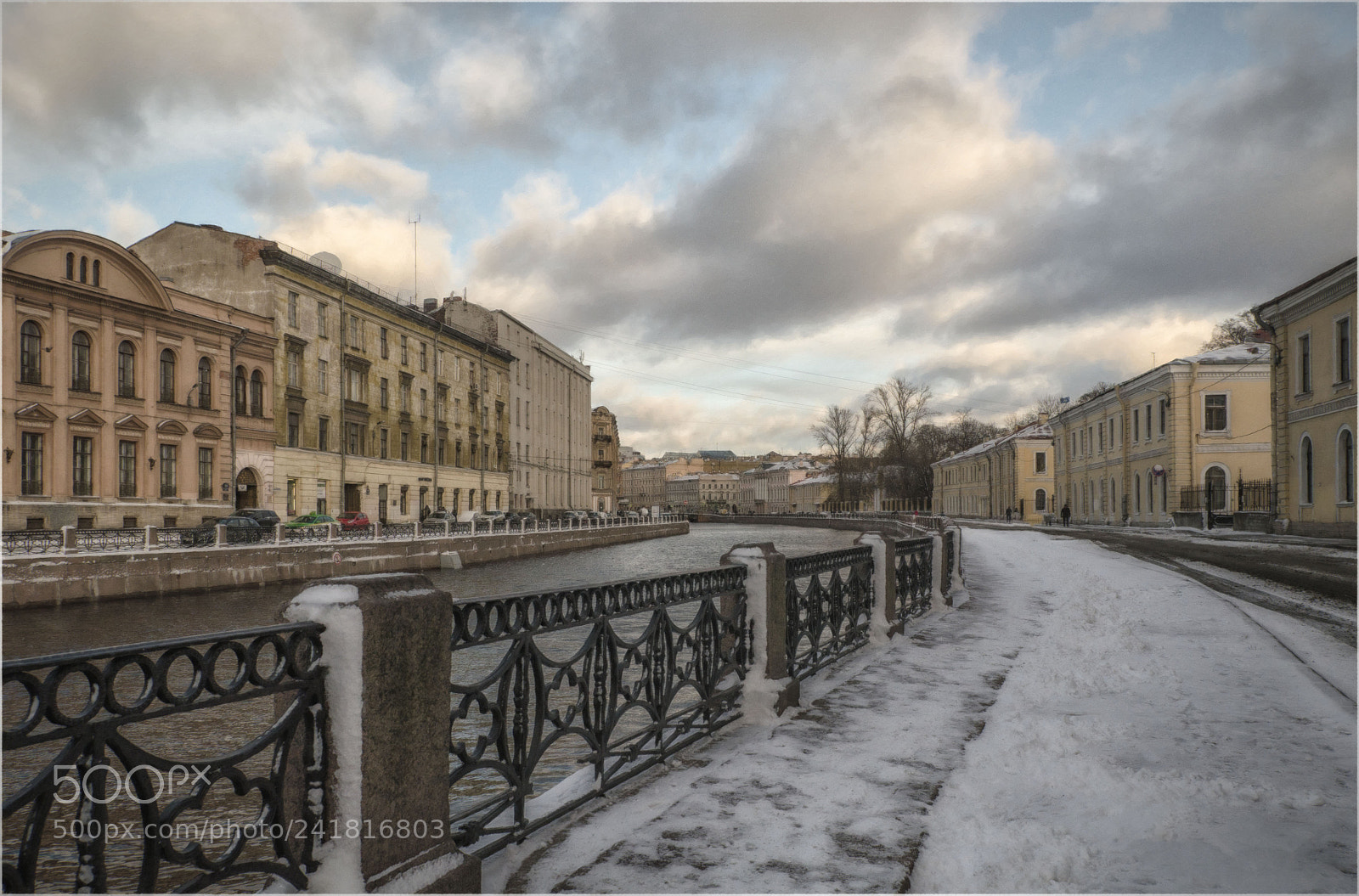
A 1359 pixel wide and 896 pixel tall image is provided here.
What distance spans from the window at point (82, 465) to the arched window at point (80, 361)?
→ 5.12 ft

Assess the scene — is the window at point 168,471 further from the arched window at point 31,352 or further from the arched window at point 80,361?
the arched window at point 31,352

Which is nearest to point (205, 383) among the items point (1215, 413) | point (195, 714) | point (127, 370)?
point (127, 370)

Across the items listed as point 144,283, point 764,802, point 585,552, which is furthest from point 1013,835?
point 585,552

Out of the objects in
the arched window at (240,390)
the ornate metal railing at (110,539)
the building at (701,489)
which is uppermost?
the arched window at (240,390)

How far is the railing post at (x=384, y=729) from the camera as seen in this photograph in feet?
7.88

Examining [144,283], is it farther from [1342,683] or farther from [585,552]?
[1342,683]

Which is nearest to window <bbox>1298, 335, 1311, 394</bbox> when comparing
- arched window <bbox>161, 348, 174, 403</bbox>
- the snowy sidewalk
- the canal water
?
the canal water

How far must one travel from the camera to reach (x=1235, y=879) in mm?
2906

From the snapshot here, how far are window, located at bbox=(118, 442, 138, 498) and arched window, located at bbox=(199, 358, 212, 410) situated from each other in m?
3.15

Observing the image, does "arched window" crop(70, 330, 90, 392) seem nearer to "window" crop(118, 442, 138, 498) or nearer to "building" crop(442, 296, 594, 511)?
"window" crop(118, 442, 138, 498)

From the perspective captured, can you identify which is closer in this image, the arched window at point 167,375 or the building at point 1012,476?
the arched window at point 167,375

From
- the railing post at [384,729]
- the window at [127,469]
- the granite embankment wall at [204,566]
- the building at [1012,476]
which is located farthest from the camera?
the building at [1012,476]
